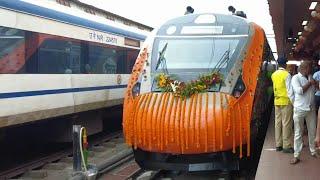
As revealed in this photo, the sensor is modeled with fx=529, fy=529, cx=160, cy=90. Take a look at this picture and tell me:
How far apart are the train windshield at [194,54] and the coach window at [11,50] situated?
222cm

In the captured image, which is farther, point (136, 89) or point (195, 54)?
point (195, 54)

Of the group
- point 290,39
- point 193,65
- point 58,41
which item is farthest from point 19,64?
point 290,39

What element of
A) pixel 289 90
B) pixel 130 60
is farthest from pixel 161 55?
pixel 130 60

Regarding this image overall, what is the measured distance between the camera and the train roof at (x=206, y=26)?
27.1 feet

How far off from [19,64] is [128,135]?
232 cm

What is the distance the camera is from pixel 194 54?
805 cm

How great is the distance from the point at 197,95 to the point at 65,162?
3.51 m

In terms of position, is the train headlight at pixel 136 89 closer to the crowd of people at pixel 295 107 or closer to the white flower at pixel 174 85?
the white flower at pixel 174 85

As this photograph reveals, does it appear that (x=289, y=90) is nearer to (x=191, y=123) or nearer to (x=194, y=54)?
(x=194, y=54)

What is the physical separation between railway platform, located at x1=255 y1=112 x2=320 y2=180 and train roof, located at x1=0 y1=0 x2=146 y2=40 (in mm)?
4472

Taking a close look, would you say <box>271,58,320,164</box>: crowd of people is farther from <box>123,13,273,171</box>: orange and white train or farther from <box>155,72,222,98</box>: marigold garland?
<box>155,72,222,98</box>: marigold garland

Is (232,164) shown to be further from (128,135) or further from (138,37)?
(138,37)

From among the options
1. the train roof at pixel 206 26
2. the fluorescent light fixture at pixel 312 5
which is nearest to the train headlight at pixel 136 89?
the train roof at pixel 206 26

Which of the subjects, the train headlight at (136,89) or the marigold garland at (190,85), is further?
the train headlight at (136,89)
